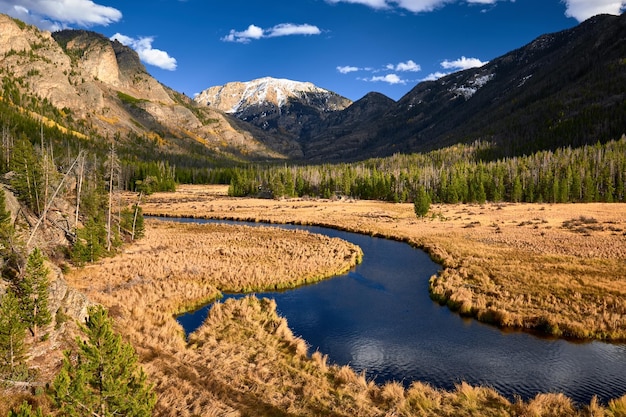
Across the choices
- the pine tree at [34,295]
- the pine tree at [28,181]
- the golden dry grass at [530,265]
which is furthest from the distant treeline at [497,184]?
the pine tree at [34,295]

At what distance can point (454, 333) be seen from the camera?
77.8 feet

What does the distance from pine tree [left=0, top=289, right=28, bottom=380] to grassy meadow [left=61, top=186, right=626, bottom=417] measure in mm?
4945

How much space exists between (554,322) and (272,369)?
18038mm

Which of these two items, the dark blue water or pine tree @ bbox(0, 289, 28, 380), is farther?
the dark blue water

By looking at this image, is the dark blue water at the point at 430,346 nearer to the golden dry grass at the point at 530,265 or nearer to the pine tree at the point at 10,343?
the golden dry grass at the point at 530,265

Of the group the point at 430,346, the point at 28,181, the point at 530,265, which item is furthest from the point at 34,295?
the point at 530,265

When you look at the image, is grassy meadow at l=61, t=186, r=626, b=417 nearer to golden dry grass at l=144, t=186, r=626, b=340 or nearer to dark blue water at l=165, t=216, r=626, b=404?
golden dry grass at l=144, t=186, r=626, b=340

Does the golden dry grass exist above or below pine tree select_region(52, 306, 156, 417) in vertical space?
below

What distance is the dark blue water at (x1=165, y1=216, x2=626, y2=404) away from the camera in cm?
1814

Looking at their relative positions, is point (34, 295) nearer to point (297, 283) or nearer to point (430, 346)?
point (297, 283)

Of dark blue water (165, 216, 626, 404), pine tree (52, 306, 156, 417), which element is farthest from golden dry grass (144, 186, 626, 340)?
pine tree (52, 306, 156, 417)

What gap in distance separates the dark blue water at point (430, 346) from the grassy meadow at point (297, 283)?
4.73 feet

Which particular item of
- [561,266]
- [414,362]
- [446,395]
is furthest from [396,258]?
[446,395]

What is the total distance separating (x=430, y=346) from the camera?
871 inches
